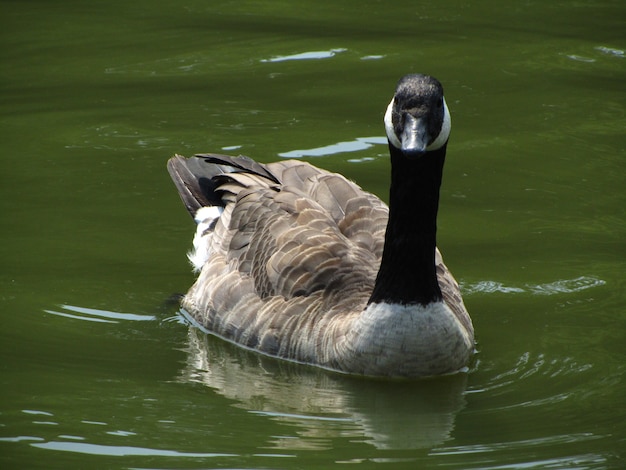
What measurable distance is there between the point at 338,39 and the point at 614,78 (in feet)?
12.2

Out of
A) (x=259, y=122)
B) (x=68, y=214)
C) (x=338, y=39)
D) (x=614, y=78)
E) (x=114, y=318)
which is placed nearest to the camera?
(x=114, y=318)

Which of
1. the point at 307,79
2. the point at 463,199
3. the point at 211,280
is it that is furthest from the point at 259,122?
the point at 211,280

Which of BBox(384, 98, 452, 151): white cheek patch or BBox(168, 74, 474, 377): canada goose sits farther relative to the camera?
BBox(168, 74, 474, 377): canada goose

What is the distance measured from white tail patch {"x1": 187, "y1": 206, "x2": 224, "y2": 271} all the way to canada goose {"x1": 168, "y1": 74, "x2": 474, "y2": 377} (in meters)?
0.02

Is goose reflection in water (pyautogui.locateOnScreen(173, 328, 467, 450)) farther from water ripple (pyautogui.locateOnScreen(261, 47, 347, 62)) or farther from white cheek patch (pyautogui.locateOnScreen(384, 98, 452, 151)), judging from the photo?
water ripple (pyautogui.locateOnScreen(261, 47, 347, 62))

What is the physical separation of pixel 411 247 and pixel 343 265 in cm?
79

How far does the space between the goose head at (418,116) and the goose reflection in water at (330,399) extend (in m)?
1.73

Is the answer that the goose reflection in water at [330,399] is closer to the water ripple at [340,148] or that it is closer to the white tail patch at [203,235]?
the white tail patch at [203,235]

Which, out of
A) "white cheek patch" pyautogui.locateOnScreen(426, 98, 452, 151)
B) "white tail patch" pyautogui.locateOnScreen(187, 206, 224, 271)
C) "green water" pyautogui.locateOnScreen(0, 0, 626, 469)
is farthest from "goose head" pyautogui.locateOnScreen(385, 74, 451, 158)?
"white tail patch" pyautogui.locateOnScreen(187, 206, 224, 271)

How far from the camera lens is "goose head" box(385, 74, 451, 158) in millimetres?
7820

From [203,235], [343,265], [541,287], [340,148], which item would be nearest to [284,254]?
[343,265]

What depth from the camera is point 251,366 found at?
357 inches

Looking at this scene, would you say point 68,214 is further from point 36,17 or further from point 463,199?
point 36,17

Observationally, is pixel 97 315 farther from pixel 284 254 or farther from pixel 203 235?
pixel 284 254
